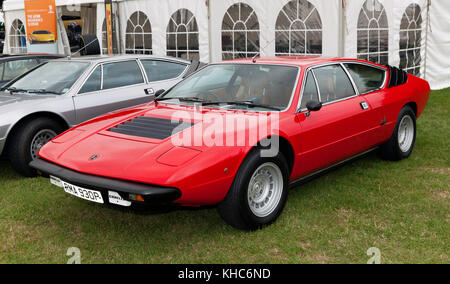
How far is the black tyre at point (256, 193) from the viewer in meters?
3.44

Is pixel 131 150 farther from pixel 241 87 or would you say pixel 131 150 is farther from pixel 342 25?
pixel 342 25

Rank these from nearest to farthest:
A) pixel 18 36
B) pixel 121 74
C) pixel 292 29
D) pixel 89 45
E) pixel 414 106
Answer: pixel 414 106 < pixel 121 74 < pixel 292 29 < pixel 89 45 < pixel 18 36

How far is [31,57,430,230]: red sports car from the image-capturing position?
10.5 ft

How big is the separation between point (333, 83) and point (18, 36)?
46.1 feet

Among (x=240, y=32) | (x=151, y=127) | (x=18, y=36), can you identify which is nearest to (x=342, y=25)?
(x=240, y=32)

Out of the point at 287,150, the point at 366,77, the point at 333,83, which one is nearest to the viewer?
the point at 287,150

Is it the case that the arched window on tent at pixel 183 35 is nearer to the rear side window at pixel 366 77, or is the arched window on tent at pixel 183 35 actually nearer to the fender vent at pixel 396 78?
the fender vent at pixel 396 78

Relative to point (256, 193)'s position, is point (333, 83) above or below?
above

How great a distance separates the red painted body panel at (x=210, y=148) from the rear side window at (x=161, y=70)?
2246 mm

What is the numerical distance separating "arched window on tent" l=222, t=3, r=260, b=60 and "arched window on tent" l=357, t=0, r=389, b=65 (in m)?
2.19

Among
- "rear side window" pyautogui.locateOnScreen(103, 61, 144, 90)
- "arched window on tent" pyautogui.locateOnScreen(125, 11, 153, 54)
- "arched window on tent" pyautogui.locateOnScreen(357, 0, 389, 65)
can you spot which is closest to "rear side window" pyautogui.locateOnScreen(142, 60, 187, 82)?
"rear side window" pyautogui.locateOnScreen(103, 61, 144, 90)

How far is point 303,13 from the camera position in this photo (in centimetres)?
924

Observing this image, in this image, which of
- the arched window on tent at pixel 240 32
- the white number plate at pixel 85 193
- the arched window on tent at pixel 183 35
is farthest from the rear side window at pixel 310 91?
the arched window on tent at pixel 183 35

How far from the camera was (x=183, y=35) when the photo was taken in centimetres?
1116
